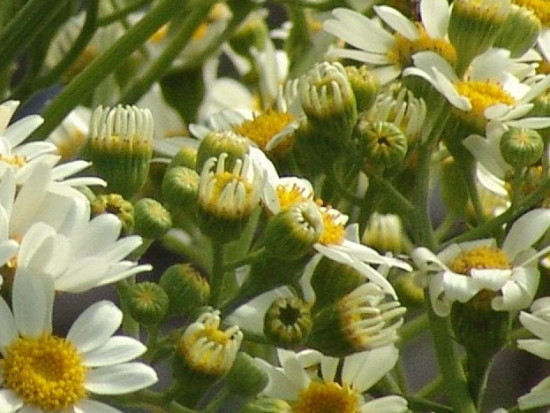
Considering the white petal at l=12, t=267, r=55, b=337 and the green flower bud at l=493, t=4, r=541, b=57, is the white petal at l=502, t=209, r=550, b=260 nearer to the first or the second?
the green flower bud at l=493, t=4, r=541, b=57

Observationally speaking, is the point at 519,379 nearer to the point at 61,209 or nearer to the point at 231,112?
the point at 231,112

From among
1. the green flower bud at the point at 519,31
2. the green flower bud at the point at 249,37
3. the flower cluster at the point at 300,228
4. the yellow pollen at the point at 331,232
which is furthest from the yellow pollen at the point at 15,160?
the green flower bud at the point at 249,37

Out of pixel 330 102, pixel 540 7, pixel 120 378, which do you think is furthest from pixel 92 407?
pixel 540 7

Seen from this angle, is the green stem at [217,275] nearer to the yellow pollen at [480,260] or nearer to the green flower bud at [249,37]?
the yellow pollen at [480,260]

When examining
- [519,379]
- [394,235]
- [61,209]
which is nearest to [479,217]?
[394,235]

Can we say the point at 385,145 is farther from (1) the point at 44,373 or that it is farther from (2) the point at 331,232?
(1) the point at 44,373

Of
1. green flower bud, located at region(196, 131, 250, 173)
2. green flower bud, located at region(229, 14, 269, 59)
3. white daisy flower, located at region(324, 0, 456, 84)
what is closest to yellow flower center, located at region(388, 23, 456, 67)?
white daisy flower, located at region(324, 0, 456, 84)
